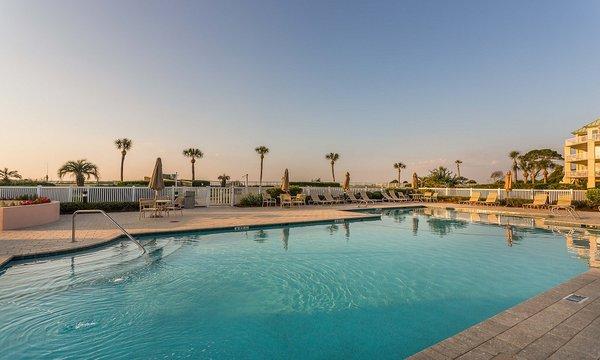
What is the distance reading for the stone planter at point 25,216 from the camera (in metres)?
8.21

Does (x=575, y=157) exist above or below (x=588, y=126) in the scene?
below

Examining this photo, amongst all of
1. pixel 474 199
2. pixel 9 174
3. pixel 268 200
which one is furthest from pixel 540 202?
pixel 9 174

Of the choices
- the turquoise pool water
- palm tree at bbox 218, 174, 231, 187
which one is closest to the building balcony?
the turquoise pool water

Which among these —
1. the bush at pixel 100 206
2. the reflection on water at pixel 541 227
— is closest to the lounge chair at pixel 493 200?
the reflection on water at pixel 541 227

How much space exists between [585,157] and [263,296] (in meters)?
36.3

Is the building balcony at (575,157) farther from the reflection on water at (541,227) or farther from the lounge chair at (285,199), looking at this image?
the lounge chair at (285,199)

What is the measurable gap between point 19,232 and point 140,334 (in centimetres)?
737

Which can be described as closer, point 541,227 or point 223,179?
point 541,227

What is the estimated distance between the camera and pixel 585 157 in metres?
28.2

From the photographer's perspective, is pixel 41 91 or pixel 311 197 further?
pixel 311 197

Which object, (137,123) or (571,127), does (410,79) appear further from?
(571,127)

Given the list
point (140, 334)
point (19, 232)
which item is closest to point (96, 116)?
point (19, 232)

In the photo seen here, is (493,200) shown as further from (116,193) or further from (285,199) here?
(116,193)

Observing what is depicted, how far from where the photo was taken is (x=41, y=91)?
12891 millimetres
